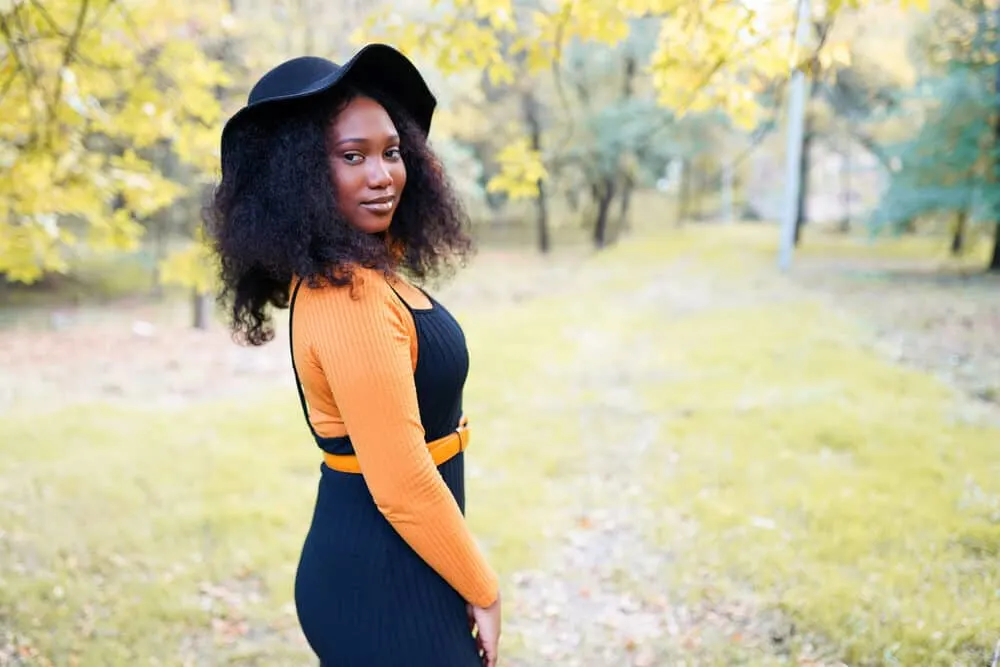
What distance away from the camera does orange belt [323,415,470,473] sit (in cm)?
146

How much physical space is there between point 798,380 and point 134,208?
6.03 metres

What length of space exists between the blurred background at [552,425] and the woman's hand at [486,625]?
51.9 inches

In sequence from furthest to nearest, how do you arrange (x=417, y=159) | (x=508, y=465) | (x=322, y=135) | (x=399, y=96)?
(x=508, y=465)
(x=417, y=159)
(x=399, y=96)
(x=322, y=135)

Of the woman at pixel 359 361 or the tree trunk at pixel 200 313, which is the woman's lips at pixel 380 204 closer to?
the woman at pixel 359 361

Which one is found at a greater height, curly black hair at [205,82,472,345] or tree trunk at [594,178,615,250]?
curly black hair at [205,82,472,345]

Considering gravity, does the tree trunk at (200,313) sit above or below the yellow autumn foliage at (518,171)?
below

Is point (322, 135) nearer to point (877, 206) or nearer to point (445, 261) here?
point (445, 261)

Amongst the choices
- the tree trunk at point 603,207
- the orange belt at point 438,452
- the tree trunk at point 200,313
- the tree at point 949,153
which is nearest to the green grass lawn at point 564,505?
the orange belt at point 438,452

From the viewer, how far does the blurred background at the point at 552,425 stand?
132 inches

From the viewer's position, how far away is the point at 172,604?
3.75 metres

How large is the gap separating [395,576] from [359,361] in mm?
468

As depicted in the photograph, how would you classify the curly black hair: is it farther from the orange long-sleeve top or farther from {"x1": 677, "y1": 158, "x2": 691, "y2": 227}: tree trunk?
{"x1": 677, "y1": 158, "x2": 691, "y2": 227}: tree trunk

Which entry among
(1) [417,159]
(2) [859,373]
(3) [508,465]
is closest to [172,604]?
(3) [508,465]

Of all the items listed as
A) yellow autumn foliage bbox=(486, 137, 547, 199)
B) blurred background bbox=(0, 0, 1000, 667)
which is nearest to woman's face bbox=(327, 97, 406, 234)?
blurred background bbox=(0, 0, 1000, 667)
